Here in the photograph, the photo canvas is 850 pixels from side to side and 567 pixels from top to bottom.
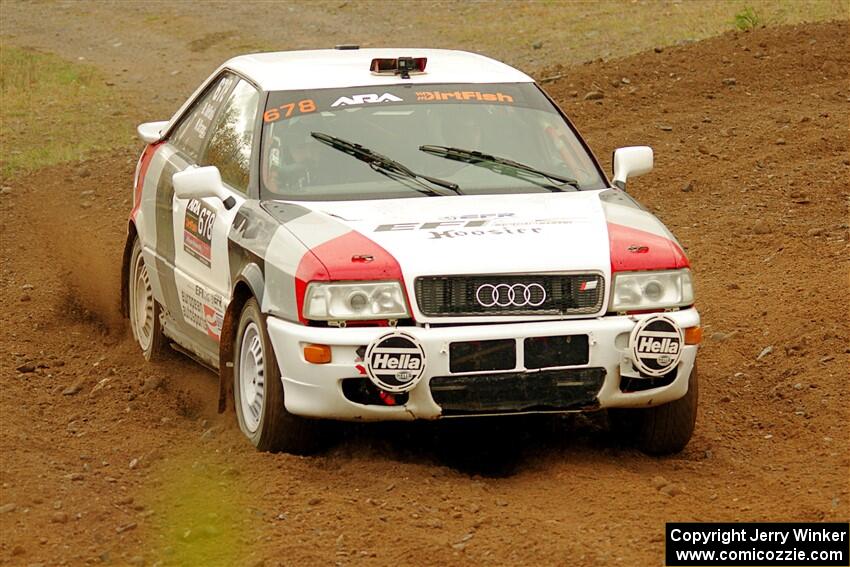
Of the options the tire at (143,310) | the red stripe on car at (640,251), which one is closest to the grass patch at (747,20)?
the tire at (143,310)

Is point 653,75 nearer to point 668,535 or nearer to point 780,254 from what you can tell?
point 780,254

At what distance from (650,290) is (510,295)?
23.7 inches

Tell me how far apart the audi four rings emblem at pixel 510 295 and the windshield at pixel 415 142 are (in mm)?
989

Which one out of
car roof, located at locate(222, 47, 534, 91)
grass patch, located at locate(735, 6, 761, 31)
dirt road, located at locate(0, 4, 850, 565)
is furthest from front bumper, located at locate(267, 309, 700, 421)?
grass patch, located at locate(735, 6, 761, 31)

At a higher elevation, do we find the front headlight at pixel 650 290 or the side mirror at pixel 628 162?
the side mirror at pixel 628 162

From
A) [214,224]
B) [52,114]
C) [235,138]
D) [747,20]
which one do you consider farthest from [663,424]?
[747,20]

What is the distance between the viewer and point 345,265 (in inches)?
252

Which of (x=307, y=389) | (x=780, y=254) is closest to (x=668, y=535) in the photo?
(x=307, y=389)

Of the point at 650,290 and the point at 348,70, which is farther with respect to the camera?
the point at 348,70

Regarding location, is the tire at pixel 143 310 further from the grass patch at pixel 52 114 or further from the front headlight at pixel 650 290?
the grass patch at pixel 52 114

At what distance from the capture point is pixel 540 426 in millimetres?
7625

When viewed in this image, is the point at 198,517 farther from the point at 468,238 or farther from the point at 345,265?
the point at 468,238

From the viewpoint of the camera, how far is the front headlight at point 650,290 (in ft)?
21.5

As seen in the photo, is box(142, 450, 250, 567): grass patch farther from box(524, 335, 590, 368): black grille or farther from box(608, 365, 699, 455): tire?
box(608, 365, 699, 455): tire
